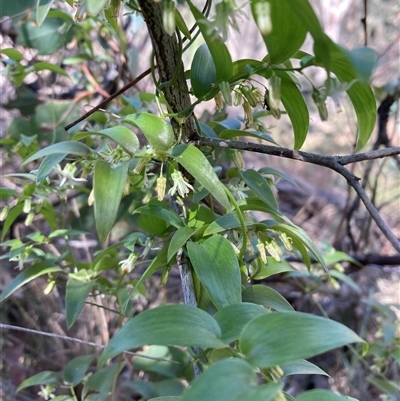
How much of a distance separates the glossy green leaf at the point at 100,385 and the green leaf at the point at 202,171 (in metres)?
0.43

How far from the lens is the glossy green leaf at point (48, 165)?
400mm

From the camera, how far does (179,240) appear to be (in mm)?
427

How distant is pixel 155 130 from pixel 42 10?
16 cm

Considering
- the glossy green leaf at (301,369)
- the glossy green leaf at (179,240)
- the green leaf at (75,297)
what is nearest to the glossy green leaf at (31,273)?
the green leaf at (75,297)

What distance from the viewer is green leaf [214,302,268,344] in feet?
1.11

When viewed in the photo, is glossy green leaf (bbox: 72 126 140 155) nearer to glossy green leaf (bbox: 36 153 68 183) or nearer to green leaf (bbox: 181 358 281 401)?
glossy green leaf (bbox: 36 153 68 183)

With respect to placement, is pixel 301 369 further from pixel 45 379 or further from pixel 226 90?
pixel 45 379

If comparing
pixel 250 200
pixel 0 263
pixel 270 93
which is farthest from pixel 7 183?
pixel 270 93

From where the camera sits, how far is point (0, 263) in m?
1.18

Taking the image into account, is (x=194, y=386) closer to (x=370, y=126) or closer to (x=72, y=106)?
(x=370, y=126)

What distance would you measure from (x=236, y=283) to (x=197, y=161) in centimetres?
12

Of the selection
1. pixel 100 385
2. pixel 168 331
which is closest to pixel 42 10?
pixel 168 331

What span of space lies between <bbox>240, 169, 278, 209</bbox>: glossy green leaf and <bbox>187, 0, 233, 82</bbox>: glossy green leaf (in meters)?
0.14

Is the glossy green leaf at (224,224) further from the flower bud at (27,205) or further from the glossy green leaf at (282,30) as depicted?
the flower bud at (27,205)
